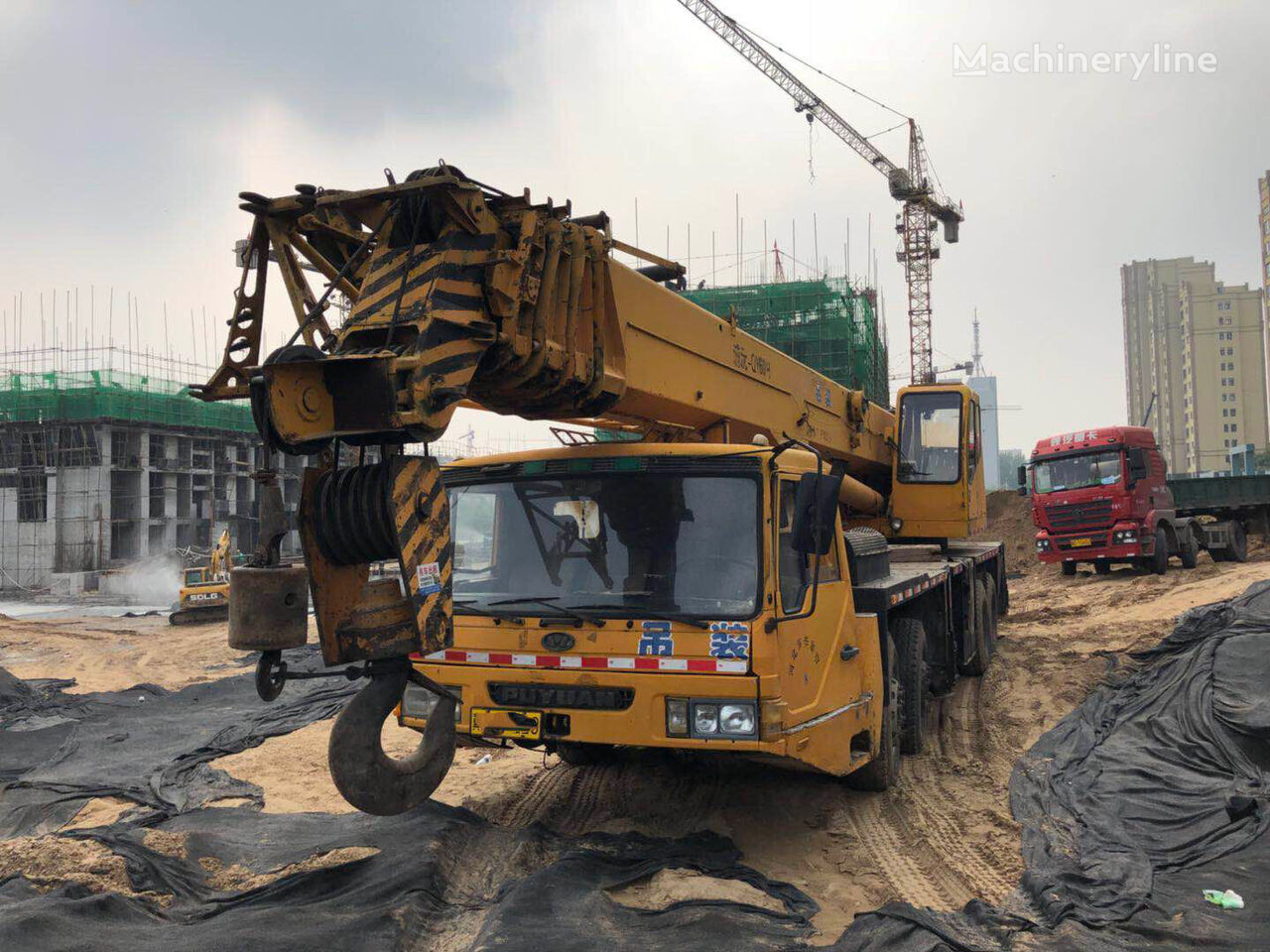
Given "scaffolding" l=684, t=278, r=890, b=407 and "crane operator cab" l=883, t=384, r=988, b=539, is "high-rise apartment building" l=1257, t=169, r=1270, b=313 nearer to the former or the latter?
"scaffolding" l=684, t=278, r=890, b=407

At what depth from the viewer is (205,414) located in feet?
142

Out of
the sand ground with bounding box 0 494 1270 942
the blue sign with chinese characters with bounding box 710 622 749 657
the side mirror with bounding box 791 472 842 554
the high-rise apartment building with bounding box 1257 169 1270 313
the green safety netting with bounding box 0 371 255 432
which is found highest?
the high-rise apartment building with bounding box 1257 169 1270 313

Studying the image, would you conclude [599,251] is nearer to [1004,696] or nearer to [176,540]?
[1004,696]

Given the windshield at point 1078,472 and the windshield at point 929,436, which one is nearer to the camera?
the windshield at point 929,436

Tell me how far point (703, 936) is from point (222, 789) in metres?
4.39

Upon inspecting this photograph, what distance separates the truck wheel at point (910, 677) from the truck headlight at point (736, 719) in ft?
8.75

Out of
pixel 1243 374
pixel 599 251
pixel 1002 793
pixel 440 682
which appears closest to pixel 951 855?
pixel 1002 793

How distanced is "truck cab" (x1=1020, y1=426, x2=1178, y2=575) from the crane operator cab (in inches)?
415

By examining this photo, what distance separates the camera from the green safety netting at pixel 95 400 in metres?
38.3

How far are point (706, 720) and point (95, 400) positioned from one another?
1590 inches

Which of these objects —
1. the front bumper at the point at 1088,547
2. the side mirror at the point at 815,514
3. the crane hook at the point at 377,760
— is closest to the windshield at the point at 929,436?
the side mirror at the point at 815,514

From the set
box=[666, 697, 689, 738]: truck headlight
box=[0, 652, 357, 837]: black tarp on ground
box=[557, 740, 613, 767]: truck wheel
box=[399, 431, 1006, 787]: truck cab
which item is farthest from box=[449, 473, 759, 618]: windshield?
box=[0, 652, 357, 837]: black tarp on ground

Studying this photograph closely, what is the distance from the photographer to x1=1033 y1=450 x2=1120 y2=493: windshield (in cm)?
1936

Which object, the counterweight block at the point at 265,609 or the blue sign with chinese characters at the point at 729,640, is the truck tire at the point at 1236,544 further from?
the counterweight block at the point at 265,609
